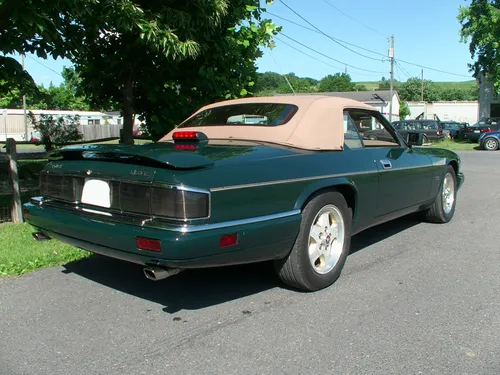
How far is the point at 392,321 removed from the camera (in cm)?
342

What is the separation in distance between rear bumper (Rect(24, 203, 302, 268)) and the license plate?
0.37 ft

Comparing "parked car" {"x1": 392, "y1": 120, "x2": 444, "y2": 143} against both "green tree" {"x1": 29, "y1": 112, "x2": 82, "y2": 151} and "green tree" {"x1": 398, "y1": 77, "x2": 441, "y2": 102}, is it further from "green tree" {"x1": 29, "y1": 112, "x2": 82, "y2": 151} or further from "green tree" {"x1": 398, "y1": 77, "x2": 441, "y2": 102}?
"green tree" {"x1": 398, "y1": 77, "x2": 441, "y2": 102}

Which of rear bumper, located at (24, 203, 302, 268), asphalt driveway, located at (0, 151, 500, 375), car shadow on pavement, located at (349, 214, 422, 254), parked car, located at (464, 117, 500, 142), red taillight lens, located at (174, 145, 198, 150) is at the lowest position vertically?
asphalt driveway, located at (0, 151, 500, 375)

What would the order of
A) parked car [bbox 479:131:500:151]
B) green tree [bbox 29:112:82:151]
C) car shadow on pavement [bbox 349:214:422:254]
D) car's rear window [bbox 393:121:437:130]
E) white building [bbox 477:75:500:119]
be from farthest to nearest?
white building [bbox 477:75:500:119] → car's rear window [bbox 393:121:437:130] → parked car [bbox 479:131:500:151] → green tree [bbox 29:112:82:151] → car shadow on pavement [bbox 349:214:422:254]

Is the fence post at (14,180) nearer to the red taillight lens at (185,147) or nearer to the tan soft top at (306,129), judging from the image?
the tan soft top at (306,129)

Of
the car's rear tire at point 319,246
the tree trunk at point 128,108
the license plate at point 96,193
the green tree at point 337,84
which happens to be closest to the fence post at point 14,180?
the tree trunk at point 128,108

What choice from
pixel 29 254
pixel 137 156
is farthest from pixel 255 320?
pixel 29 254

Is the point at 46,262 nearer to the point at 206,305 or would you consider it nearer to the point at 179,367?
the point at 206,305

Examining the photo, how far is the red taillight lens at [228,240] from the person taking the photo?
3.18 metres

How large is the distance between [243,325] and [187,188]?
3.51 ft

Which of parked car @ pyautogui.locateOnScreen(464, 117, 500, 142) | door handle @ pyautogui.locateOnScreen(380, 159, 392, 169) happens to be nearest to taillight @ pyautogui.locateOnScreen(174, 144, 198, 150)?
door handle @ pyautogui.locateOnScreen(380, 159, 392, 169)

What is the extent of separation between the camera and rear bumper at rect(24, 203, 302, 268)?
305 centimetres

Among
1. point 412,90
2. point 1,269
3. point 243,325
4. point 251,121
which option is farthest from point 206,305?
point 412,90

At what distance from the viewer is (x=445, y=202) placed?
258 inches
